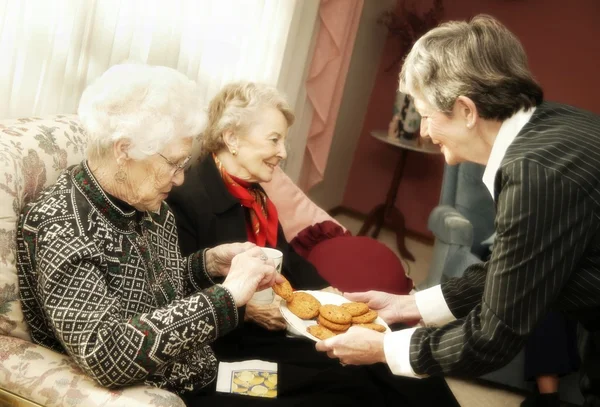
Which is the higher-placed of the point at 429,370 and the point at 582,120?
the point at 582,120

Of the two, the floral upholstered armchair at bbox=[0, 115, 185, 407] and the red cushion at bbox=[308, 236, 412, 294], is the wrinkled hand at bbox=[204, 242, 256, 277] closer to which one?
the floral upholstered armchair at bbox=[0, 115, 185, 407]

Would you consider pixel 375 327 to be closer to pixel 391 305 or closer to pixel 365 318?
pixel 365 318

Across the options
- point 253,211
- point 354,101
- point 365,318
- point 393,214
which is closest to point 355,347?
point 365,318

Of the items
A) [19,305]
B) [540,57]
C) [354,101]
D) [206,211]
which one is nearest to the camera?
[19,305]

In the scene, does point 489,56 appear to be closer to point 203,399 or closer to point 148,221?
point 148,221

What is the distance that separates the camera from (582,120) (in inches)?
50.9

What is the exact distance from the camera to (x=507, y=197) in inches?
45.6

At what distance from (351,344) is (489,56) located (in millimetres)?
729

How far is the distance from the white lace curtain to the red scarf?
1.62 feet

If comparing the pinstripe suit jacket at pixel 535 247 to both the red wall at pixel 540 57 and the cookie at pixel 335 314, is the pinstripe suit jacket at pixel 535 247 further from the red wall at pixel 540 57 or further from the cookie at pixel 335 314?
the red wall at pixel 540 57

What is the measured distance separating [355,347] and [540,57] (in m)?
3.83

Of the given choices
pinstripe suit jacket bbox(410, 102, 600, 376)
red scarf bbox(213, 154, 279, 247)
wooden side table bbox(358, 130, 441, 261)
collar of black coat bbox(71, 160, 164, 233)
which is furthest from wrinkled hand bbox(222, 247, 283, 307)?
wooden side table bbox(358, 130, 441, 261)

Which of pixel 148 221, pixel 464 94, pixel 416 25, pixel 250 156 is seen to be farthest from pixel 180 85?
pixel 416 25

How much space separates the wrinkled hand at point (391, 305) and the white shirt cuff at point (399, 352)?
1.30ft
